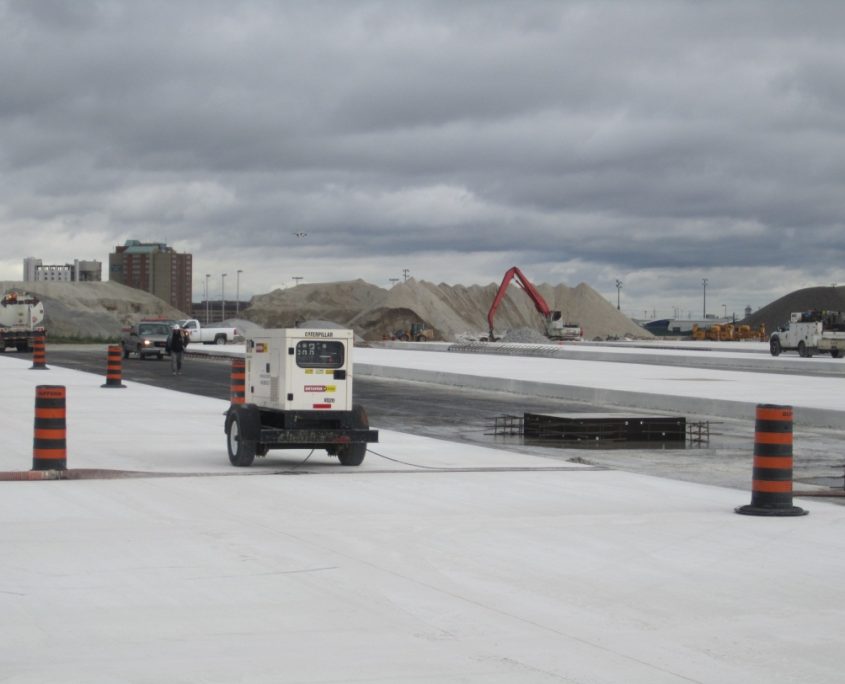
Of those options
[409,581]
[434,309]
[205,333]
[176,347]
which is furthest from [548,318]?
[409,581]

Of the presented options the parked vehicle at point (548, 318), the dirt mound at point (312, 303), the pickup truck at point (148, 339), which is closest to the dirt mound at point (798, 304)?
the dirt mound at point (312, 303)

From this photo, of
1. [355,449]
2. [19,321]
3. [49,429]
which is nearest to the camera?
[49,429]

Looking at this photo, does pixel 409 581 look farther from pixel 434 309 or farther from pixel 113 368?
pixel 434 309

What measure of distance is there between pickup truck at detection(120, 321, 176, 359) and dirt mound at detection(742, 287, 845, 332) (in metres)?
128

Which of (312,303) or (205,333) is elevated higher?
(312,303)

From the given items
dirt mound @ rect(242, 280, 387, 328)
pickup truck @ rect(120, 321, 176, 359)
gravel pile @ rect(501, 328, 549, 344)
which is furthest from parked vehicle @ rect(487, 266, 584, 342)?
dirt mound @ rect(242, 280, 387, 328)

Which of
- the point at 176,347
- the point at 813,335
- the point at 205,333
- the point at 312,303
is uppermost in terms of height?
the point at 312,303

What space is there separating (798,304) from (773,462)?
176 m

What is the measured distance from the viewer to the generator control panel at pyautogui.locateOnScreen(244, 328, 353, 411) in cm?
1630

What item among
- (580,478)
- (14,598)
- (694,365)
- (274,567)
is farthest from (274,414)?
(694,365)

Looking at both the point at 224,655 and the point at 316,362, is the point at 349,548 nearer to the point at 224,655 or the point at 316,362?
the point at 224,655

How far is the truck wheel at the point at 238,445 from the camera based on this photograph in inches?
640

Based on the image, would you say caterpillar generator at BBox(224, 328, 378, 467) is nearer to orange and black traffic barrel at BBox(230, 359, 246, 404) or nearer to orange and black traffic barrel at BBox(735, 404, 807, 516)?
orange and black traffic barrel at BBox(230, 359, 246, 404)

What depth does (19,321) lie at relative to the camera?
70.4m
